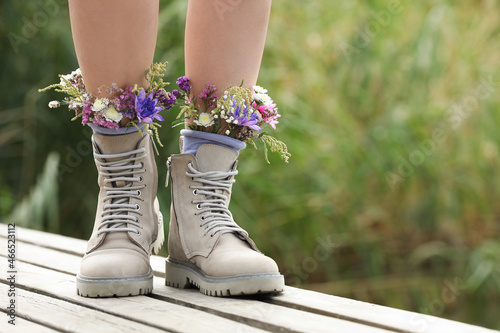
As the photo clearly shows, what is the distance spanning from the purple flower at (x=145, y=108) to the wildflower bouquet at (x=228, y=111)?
4 cm

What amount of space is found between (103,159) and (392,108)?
5.10ft

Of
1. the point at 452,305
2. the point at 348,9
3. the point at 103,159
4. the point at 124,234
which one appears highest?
the point at 348,9

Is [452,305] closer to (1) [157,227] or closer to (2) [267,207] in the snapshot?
(2) [267,207]

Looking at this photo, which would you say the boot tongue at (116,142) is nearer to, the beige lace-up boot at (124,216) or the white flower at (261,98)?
the beige lace-up boot at (124,216)

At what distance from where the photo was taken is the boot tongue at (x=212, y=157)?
3.31 ft

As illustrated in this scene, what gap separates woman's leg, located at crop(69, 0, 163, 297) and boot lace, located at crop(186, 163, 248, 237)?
7 cm

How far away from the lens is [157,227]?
3.45ft

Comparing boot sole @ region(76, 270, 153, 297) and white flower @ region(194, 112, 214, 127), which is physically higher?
white flower @ region(194, 112, 214, 127)

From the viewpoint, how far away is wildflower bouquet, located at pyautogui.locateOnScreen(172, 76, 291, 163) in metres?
0.99

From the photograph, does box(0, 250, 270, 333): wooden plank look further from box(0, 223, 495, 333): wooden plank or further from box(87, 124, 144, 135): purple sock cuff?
box(87, 124, 144, 135): purple sock cuff

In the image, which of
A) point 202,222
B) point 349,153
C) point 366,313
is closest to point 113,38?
point 202,222

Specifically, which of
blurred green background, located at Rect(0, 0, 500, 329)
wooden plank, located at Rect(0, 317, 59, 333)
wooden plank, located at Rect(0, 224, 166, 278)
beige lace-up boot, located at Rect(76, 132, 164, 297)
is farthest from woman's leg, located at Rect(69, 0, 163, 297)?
blurred green background, located at Rect(0, 0, 500, 329)

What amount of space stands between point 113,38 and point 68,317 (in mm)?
380

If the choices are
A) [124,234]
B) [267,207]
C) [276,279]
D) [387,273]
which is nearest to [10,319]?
[124,234]
